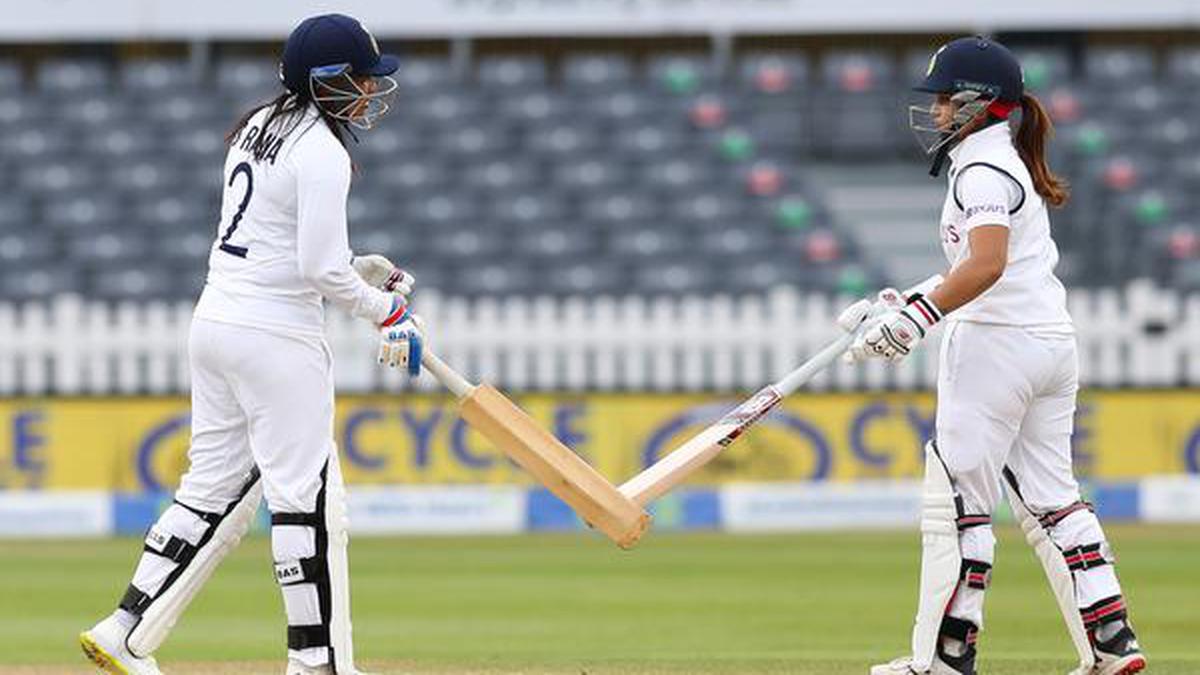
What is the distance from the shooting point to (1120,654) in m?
7.23

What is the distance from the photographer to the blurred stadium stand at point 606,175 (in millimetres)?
17906

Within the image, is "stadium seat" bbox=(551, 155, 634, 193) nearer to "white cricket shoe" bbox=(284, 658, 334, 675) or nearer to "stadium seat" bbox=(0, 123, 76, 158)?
"stadium seat" bbox=(0, 123, 76, 158)

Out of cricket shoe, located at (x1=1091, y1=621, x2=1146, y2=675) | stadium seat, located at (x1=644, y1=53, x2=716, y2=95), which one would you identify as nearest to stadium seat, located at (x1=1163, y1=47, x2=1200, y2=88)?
stadium seat, located at (x1=644, y1=53, x2=716, y2=95)

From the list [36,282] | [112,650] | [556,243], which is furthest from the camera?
[556,243]

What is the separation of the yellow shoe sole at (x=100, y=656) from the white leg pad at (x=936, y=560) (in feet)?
7.45

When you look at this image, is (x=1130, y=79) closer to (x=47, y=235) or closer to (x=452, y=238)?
(x=452, y=238)

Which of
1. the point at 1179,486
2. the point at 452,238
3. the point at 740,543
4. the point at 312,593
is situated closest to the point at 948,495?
the point at 312,593

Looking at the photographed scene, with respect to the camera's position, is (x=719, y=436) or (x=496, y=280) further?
(x=496, y=280)

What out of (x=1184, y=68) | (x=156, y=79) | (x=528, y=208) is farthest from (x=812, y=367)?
(x=1184, y=68)

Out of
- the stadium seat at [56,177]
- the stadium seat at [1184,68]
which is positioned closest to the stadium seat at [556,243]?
the stadium seat at [56,177]

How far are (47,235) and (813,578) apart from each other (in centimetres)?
830

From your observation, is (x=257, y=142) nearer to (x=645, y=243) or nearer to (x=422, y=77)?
(x=645, y=243)

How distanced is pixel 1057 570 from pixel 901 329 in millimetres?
968

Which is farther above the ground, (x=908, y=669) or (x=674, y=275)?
(x=674, y=275)
